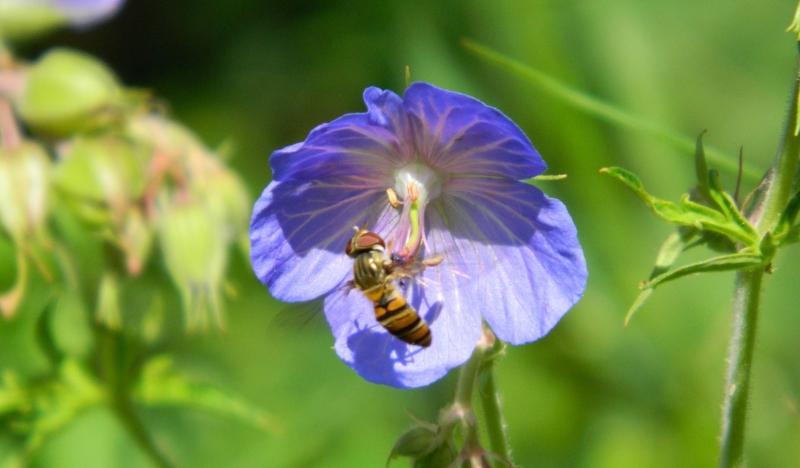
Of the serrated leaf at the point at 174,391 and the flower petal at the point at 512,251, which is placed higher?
the flower petal at the point at 512,251

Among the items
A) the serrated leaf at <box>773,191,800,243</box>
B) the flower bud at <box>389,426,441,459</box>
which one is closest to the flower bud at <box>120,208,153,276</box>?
the flower bud at <box>389,426,441,459</box>

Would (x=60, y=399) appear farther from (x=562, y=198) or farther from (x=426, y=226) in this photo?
(x=562, y=198)

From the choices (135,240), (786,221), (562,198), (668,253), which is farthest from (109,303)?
(562,198)

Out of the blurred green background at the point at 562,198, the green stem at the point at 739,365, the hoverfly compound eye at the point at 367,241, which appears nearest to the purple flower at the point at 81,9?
the blurred green background at the point at 562,198

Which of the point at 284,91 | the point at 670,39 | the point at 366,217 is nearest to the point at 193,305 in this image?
the point at 366,217

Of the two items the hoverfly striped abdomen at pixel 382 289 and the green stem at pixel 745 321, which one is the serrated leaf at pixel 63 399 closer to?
the hoverfly striped abdomen at pixel 382 289

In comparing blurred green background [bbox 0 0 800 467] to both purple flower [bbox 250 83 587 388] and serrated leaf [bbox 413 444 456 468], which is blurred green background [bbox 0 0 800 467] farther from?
serrated leaf [bbox 413 444 456 468]

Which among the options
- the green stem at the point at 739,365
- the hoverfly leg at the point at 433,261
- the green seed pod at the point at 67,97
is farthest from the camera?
the green seed pod at the point at 67,97
